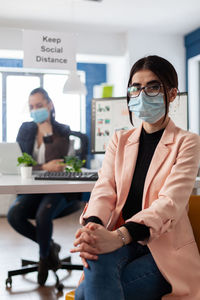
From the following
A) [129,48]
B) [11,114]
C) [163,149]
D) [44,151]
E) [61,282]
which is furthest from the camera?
[11,114]

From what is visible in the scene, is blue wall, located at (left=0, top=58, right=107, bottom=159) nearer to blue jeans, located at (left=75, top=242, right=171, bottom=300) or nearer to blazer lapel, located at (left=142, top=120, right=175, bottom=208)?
blazer lapel, located at (left=142, top=120, right=175, bottom=208)

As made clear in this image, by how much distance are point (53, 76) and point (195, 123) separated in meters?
2.77

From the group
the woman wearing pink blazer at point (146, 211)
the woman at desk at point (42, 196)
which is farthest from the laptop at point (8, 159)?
the woman wearing pink blazer at point (146, 211)

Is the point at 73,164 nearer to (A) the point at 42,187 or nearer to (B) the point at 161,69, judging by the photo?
(A) the point at 42,187

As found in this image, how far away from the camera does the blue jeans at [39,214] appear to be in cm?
251

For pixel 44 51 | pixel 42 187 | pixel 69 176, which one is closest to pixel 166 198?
pixel 42 187

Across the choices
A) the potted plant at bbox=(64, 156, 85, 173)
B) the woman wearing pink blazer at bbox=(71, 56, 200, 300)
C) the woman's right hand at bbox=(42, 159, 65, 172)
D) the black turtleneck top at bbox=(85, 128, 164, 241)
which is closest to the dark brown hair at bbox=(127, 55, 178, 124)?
the woman wearing pink blazer at bbox=(71, 56, 200, 300)

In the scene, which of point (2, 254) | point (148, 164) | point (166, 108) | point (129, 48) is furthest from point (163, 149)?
point (129, 48)

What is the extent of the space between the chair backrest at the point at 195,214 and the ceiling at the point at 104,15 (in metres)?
4.10

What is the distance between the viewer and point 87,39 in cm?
629

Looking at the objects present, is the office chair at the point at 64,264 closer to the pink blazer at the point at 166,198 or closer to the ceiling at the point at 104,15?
the pink blazer at the point at 166,198

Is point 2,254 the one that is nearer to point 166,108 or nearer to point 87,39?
point 166,108

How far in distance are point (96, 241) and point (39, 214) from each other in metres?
1.39

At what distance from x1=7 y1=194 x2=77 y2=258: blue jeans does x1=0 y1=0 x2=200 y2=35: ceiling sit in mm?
3255
